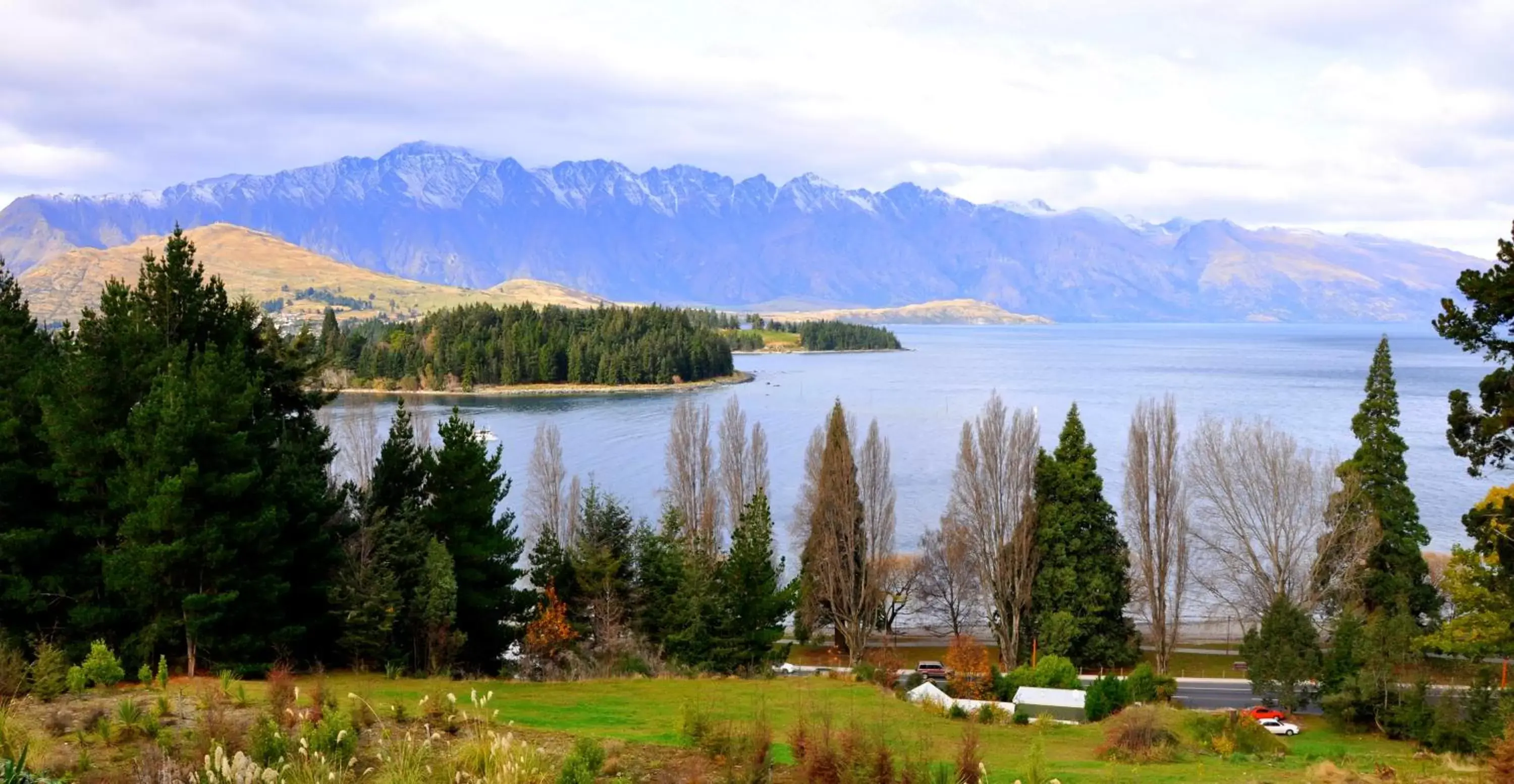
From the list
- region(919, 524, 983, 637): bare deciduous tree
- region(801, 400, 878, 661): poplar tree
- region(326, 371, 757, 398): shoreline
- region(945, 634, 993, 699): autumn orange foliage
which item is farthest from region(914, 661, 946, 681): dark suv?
region(326, 371, 757, 398): shoreline

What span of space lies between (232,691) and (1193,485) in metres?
38.5

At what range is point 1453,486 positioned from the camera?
194ft

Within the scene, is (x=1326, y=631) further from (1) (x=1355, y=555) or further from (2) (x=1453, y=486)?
(2) (x=1453, y=486)

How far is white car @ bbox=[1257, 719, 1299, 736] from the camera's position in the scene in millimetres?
24000

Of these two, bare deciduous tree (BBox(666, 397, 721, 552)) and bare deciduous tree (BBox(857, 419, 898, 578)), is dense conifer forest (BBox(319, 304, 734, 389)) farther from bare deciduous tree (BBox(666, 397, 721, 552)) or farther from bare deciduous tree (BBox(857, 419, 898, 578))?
bare deciduous tree (BBox(857, 419, 898, 578))

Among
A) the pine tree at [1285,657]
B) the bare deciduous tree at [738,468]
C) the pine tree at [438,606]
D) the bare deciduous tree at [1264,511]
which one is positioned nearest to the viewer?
the pine tree at [438,606]

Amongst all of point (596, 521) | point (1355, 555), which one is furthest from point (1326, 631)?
point (596, 521)

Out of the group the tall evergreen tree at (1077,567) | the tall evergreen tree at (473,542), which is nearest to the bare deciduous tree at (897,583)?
the tall evergreen tree at (1077,567)

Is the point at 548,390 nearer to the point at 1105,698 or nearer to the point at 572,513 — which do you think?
the point at 572,513

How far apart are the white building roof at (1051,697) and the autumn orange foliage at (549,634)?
10.7 meters

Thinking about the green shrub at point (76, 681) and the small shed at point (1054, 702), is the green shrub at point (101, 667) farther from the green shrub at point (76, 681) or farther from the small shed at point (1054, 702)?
the small shed at point (1054, 702)

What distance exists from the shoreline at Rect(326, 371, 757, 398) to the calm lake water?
372 centimetres

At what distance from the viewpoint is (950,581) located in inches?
1532

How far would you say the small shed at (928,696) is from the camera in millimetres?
20312
